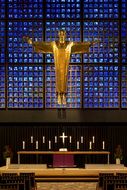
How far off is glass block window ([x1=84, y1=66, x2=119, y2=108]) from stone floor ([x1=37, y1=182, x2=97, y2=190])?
5314 mm

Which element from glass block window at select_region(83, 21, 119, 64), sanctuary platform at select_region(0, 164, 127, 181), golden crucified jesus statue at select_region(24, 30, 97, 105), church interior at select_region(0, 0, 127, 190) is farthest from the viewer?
glass block window at select_region(83, 21, 119, 64)

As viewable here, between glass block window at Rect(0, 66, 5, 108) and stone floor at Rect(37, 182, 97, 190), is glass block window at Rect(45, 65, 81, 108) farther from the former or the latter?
stone floor at Rect(37, 182, 97, 190)

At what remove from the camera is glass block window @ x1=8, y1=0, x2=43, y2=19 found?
82.5ft

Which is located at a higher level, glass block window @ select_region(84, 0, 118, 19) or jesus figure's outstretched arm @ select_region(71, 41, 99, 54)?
glass block window @ select_region(84, 0, 118, 19)

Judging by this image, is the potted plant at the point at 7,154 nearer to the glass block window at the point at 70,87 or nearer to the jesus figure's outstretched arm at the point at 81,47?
the glass block window at the point at 70,87

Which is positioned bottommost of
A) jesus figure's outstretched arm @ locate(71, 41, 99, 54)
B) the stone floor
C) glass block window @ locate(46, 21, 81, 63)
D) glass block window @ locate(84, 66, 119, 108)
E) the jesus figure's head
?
the stone floor

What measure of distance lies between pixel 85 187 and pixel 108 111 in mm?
6412

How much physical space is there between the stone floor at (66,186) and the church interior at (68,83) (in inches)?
162

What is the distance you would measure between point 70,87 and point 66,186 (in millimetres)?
6770

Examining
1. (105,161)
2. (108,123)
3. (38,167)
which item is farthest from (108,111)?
(38,167)

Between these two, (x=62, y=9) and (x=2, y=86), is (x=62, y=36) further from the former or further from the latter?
(x=2, y=86)

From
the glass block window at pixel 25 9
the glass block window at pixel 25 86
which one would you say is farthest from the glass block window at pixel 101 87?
the glass block window at pixel 25 9

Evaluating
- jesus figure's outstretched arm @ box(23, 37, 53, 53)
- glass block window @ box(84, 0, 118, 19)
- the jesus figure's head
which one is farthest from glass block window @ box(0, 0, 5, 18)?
glass block window @ box(84, 0, 118, 19)

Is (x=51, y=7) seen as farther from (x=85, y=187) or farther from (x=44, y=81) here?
(x=85, y=187)
